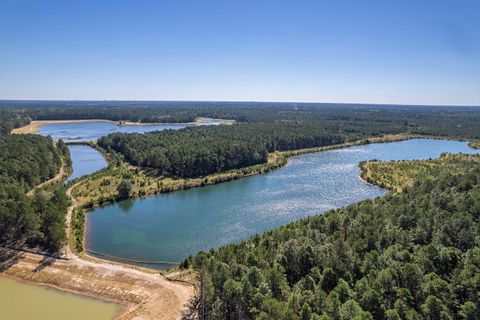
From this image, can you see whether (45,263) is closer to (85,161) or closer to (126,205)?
(126,205)

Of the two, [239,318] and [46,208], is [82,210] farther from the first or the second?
[239,318]

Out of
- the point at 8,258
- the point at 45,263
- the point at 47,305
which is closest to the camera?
the point at 47,305

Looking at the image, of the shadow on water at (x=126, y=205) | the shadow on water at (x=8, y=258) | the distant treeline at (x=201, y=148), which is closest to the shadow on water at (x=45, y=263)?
the shadow on water at (x=8, y=258)

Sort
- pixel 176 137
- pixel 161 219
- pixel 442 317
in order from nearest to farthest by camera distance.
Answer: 1. pixel 442 317
2. pixel 161 219
3. pixel 176 137

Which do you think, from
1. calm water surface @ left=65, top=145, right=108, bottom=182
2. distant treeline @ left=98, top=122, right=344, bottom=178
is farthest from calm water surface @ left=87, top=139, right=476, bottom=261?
calm water surface @ left=65, top=145, right=108, bottom=182

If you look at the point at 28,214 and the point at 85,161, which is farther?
the point at 85,161

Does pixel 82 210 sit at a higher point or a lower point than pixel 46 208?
lower

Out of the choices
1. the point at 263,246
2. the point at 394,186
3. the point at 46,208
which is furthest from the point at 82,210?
the point at 394,186

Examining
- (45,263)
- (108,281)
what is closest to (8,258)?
(45,263)
